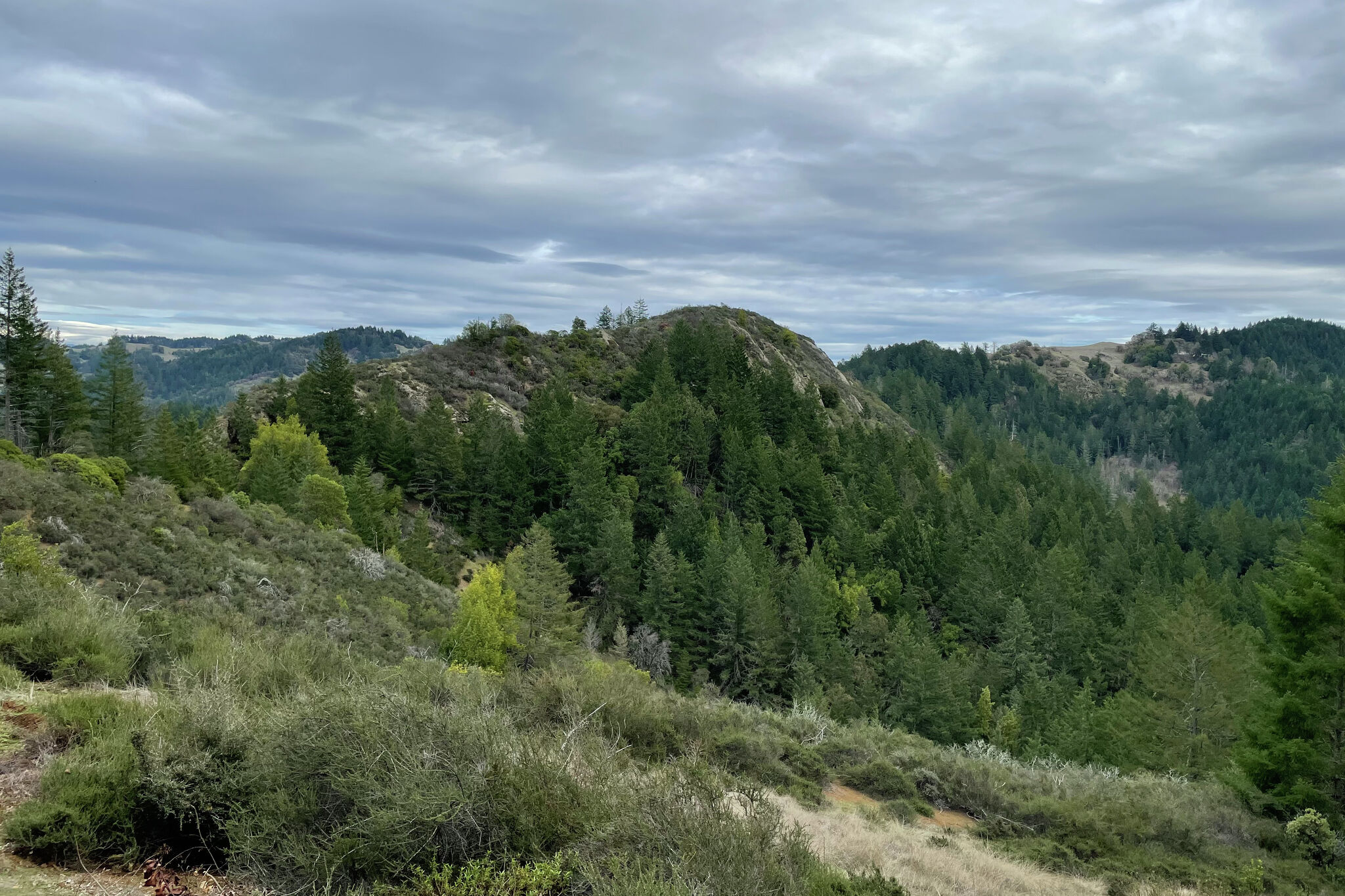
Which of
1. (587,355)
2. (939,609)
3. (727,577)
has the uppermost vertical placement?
(587,355)

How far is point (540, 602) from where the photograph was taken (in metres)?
32.7

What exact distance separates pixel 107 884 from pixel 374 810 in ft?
6.70

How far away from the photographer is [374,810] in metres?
5.68

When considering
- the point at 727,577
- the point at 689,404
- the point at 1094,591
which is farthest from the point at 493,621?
the point at 1094,591

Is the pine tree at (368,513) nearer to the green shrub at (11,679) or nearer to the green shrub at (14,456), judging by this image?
the green shrub at (14,456)

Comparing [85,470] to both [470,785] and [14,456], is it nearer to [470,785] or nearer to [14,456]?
[14,456]

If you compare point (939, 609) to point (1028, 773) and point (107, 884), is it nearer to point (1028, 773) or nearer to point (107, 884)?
point (1028, 773)

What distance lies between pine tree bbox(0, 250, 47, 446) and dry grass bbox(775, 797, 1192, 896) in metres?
43.9

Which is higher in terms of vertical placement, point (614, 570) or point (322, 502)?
point (322, 502)

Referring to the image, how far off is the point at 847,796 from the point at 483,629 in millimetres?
14630

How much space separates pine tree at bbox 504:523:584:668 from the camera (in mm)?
29250

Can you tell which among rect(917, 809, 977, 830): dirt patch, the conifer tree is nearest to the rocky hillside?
the conifer tree

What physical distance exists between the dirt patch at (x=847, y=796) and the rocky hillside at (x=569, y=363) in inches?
1892


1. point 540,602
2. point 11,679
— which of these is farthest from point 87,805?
point 540,602
